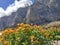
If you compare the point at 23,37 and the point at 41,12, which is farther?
the point at 41,12

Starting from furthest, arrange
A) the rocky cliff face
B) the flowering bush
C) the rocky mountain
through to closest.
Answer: the rocky cliff face → the rocky mountain → the flowering bush

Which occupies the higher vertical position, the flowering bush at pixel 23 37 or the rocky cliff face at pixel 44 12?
the flowering bush at pixel 23 37

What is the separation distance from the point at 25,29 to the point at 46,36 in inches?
17.9

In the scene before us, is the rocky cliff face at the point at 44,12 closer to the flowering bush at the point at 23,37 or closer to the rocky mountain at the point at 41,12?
the rocky mountain at the point at 41,12

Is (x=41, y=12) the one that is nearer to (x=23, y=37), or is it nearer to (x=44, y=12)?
(x=44, y=12)

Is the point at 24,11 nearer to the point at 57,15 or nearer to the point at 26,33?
the point at 57,15

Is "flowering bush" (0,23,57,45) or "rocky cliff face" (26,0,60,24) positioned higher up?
"flowering bush" (0,23,57,45)

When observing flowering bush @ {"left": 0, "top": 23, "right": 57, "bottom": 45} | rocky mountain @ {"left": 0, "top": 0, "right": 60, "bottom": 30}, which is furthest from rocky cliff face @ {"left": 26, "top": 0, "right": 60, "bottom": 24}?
flowering bush @ {"left": 0, "top": 23, "right": 57, "bottom": 45}

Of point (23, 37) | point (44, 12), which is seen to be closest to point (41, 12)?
point (44, 12)

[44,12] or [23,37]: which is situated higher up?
[23,37]

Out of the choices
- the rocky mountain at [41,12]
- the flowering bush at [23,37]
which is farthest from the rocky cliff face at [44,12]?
the flowering bush at [23,37]

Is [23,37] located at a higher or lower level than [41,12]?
higher

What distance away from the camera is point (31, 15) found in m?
17.7

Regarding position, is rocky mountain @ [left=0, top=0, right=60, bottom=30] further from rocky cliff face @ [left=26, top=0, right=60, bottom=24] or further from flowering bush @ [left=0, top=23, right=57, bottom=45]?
flowering bush @ [left=0, top=23, right=57, bottom=45]
